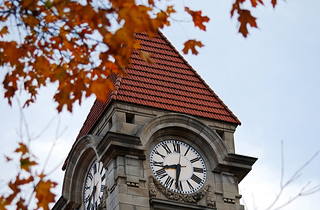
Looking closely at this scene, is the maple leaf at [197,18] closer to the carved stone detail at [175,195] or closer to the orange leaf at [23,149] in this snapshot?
the orange leaf at [23,149]

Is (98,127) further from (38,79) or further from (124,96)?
(38,79)

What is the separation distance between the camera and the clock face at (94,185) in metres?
21.5

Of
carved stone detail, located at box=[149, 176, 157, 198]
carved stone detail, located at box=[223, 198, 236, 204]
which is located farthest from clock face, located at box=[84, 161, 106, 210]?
carved stone detail, located at box=[223, 198, 236, 204]

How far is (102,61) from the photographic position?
9.34 meters

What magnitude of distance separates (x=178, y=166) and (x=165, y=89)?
2949mm

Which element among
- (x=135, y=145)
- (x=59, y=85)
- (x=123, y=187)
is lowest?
(x=59, y=85)

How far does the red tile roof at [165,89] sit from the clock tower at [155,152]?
1.4 inches

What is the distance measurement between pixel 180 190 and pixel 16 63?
11783mm

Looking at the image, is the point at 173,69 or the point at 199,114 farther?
the point at 173,69

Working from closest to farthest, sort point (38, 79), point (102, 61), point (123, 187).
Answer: point (102, 61) < point (38, 79) < point (123, 187)

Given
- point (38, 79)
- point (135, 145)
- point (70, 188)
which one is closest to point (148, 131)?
point (135, 145)

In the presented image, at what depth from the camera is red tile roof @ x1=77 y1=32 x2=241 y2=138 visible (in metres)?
22.3

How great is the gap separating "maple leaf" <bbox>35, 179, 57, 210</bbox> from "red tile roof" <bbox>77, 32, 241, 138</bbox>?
12.3 m

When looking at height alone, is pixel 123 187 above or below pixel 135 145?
below
